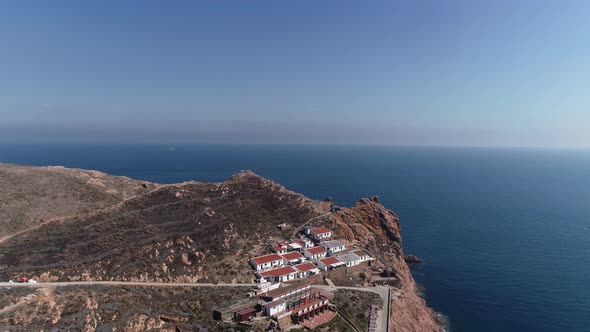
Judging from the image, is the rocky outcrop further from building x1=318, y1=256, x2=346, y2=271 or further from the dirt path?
the dirt path

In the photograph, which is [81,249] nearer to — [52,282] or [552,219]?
[52,282]

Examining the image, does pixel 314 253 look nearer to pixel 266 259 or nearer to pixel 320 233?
pixel 320 233

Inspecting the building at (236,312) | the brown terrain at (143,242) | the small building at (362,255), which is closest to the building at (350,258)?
the small building at (362,255)

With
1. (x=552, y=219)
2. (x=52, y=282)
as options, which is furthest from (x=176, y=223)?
(x=552, y=219)

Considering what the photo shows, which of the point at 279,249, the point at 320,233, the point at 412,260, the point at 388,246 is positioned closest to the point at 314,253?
the point at 279,249

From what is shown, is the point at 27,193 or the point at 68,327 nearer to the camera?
the point at 68,327

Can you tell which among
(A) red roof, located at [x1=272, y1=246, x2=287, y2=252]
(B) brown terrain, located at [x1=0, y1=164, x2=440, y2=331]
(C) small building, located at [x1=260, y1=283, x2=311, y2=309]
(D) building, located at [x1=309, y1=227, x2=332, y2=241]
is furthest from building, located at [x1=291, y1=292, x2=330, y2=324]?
(D) building, located at [x1=309, y1=227, x2=332, y2=241]

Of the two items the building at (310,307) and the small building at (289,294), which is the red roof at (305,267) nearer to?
the small building at (289,294)
